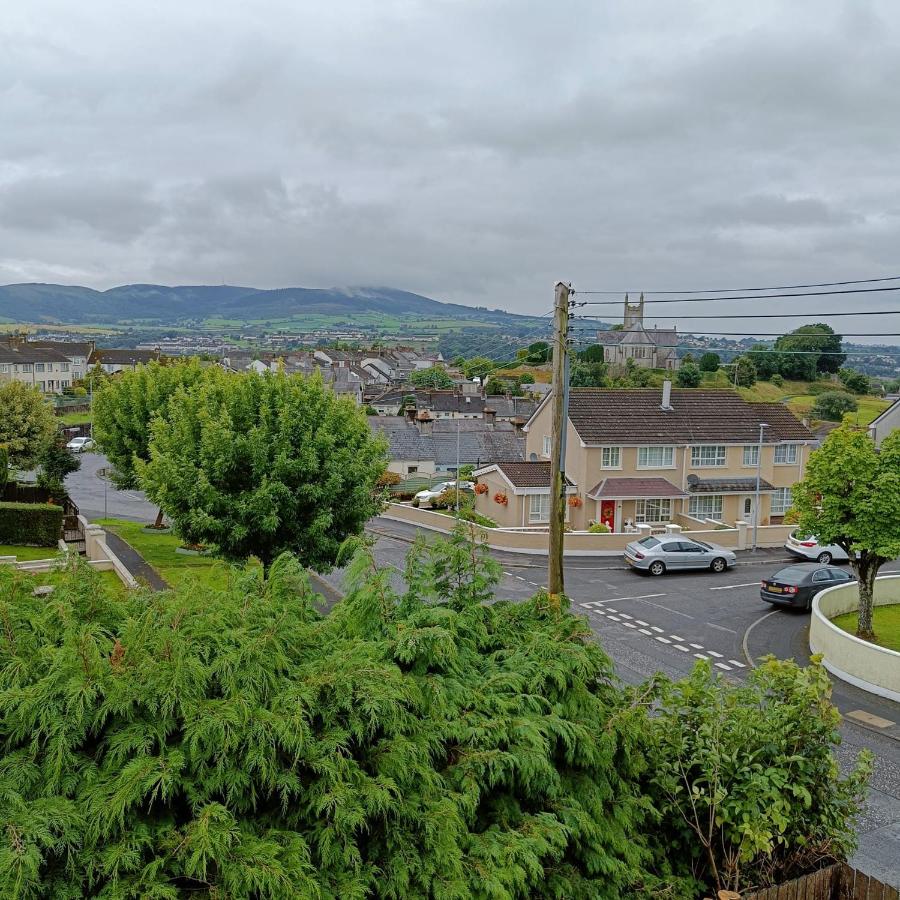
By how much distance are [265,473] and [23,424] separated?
3004 centimetres

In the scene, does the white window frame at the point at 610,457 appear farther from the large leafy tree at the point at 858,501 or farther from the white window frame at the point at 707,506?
the large leafy tree at the point at 858,501

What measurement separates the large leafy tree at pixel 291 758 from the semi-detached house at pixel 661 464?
29.7 meters

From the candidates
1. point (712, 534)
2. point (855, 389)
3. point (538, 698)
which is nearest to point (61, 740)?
point (538, 698)

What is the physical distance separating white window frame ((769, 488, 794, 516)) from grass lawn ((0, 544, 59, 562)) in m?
33.5

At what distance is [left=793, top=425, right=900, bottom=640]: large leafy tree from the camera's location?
18938 mm

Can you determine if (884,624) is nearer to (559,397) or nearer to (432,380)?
(559,397)

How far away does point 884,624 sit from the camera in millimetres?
21812

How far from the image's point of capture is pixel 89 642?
5.62 metres

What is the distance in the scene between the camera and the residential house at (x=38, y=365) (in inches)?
4301

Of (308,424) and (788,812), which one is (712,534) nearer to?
(308,424)

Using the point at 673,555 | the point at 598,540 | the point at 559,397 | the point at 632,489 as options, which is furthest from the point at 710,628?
the point at 632,489

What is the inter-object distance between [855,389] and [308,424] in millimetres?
103848

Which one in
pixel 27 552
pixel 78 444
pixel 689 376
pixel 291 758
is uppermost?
pixel 291 758

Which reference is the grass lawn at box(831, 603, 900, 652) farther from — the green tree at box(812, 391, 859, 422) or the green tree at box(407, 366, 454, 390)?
the green tree at box(407, 366, 454, 390)
